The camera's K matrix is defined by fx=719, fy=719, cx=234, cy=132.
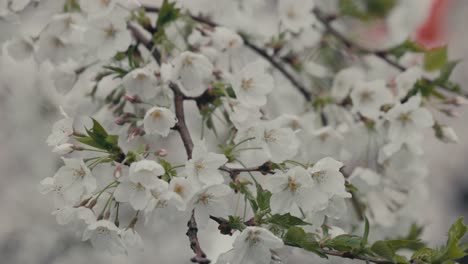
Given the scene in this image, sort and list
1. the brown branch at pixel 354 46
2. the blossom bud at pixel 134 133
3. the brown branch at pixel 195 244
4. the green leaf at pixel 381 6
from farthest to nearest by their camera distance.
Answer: the green leaf at pixel 381 6 → the brown branch at pixel 354 46 → the blossom bud at pixel 134 133 → the brown branch at pixel 195 244

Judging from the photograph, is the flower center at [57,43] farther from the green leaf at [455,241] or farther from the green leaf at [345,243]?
the green leaf at [455,241]

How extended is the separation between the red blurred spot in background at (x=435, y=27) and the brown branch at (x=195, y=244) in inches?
101

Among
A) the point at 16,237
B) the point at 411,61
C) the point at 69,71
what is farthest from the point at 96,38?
the point at 16,237

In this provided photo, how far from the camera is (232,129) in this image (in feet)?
4.07

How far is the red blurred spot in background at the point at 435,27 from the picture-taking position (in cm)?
347

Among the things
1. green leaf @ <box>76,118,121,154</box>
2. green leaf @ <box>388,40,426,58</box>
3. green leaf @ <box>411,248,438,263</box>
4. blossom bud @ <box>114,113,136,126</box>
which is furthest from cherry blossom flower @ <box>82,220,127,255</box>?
green leaf @ <box>388,40,426,58</box>

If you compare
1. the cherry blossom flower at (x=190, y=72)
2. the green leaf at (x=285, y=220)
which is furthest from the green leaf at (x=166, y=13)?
the green leaf at (x=285, y=220)

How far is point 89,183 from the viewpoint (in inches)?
42.2

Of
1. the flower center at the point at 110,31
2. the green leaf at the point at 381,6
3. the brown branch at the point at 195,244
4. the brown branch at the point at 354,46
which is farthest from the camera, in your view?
the green leaf at the point at 381,6

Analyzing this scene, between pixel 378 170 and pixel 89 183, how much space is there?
85cm

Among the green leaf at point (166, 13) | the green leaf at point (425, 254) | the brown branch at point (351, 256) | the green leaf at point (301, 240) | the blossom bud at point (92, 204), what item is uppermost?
the green leaf at point (166, 13)

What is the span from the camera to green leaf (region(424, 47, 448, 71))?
5.30 feet

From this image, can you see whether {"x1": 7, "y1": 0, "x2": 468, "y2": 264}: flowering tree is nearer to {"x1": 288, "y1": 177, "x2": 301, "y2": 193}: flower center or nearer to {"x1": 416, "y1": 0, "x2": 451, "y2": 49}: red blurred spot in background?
{"x1": 288, "y1": 177, "x2": 301, "y2": 193}: flower center

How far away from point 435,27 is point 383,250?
2.84 meters
